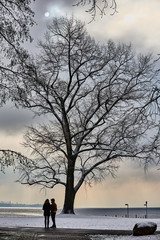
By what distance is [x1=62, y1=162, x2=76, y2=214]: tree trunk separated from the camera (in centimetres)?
3562

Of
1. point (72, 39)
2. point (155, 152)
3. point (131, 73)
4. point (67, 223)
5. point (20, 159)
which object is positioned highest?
point (72, 39)

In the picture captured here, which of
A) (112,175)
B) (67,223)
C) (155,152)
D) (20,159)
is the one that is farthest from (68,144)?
(20,159)

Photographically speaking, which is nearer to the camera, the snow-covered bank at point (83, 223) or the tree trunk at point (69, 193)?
the snow-covered bank at point (83, 223)

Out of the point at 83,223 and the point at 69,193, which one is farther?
the point at 69,193

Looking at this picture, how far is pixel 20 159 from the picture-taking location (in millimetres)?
12102

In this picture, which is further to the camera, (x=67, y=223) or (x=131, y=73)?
(x=131, y=73)

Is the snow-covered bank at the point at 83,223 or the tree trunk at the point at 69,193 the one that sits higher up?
the tree trunk at the point at 69,193

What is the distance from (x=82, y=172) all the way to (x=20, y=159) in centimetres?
2610

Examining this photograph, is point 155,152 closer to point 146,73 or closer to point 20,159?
point 146,73

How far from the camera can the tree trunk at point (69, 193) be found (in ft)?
117

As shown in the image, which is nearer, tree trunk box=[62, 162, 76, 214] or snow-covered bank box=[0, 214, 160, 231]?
snow-covered bank box=[0, 214, 160, 231]

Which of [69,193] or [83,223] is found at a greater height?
[69,193]

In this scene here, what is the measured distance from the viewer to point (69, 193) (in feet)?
Result: 118

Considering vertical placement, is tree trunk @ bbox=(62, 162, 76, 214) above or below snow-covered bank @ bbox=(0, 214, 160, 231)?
above
